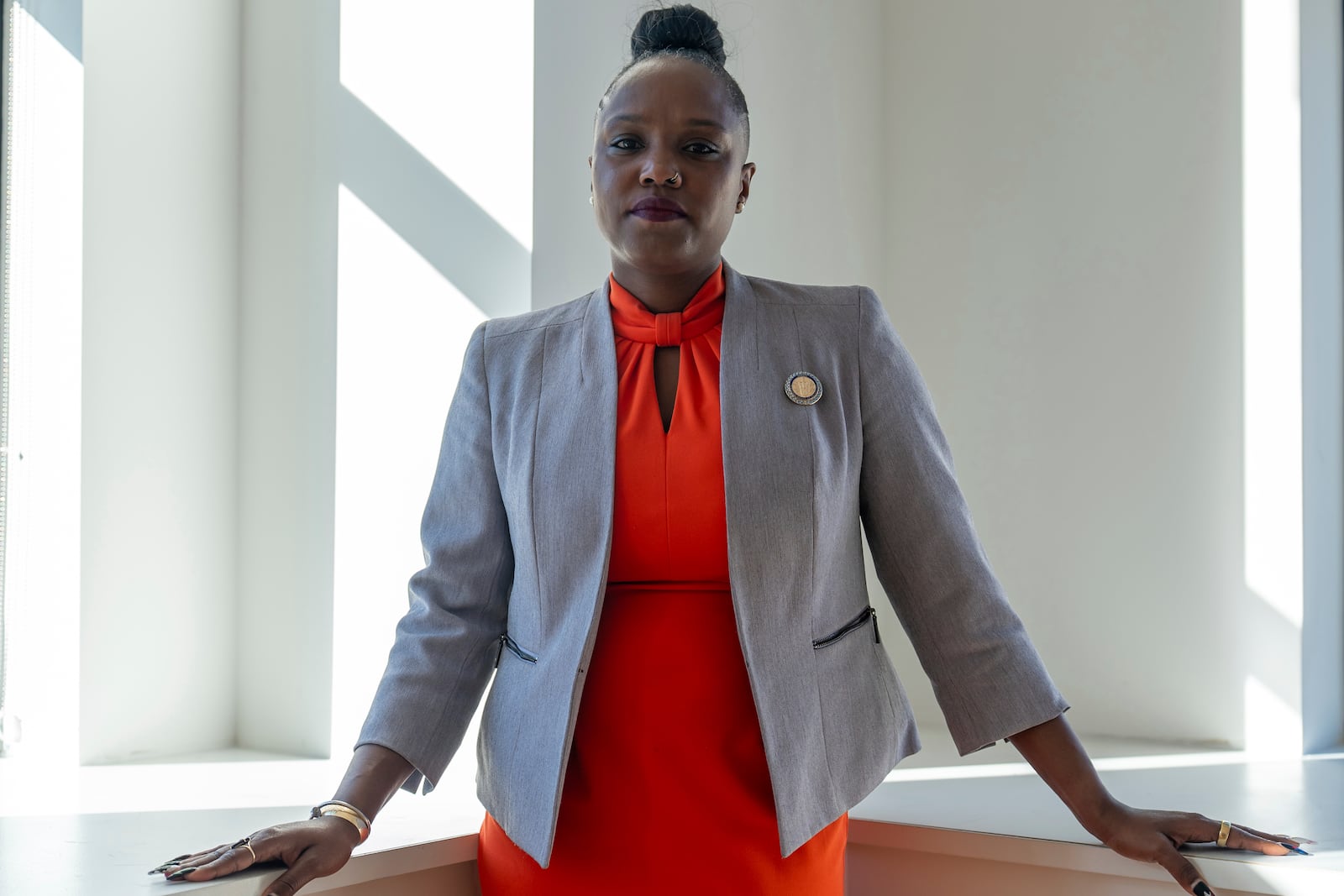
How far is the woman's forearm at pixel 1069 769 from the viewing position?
160 centimetres

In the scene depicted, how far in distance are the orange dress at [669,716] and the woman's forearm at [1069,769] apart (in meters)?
0.31

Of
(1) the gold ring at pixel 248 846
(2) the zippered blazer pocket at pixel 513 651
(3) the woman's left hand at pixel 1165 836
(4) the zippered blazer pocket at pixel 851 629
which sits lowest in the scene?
(3) the woman's left hand at pixel 1165 836

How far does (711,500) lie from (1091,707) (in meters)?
1.75

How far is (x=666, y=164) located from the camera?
159cm

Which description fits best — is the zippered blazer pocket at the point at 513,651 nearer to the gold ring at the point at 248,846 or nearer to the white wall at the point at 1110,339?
the gold ring at the point at 248,846

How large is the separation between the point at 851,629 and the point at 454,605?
0.55 meters

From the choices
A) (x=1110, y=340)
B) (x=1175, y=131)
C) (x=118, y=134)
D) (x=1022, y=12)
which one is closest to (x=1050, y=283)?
(x=1110, y=340)

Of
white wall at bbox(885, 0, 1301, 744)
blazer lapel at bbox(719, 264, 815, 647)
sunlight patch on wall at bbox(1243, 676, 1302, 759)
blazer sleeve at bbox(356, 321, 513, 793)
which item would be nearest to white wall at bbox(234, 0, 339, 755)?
blazer sleeve at bbox(356, 321, 513, 793)

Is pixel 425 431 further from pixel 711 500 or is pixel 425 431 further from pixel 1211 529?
pixel 1211 529

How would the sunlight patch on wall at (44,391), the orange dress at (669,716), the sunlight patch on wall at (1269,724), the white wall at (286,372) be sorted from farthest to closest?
the sunlight patch on wall at (1269,724) < the white wall at (286,372) < the sunlight patch on wall at (44,391) < the orange dress at (669,716)

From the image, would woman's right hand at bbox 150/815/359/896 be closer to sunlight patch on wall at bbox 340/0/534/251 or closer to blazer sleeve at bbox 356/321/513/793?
blazer sleeve at bbox 356/321/513/793

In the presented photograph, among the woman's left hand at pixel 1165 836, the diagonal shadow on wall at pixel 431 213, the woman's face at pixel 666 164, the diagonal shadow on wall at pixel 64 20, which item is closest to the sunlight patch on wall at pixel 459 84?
the diagonal shadow on wall at pixel 431 213

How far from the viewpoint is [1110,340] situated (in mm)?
2908

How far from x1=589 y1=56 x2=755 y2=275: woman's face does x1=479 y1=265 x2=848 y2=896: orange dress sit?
19 cm
